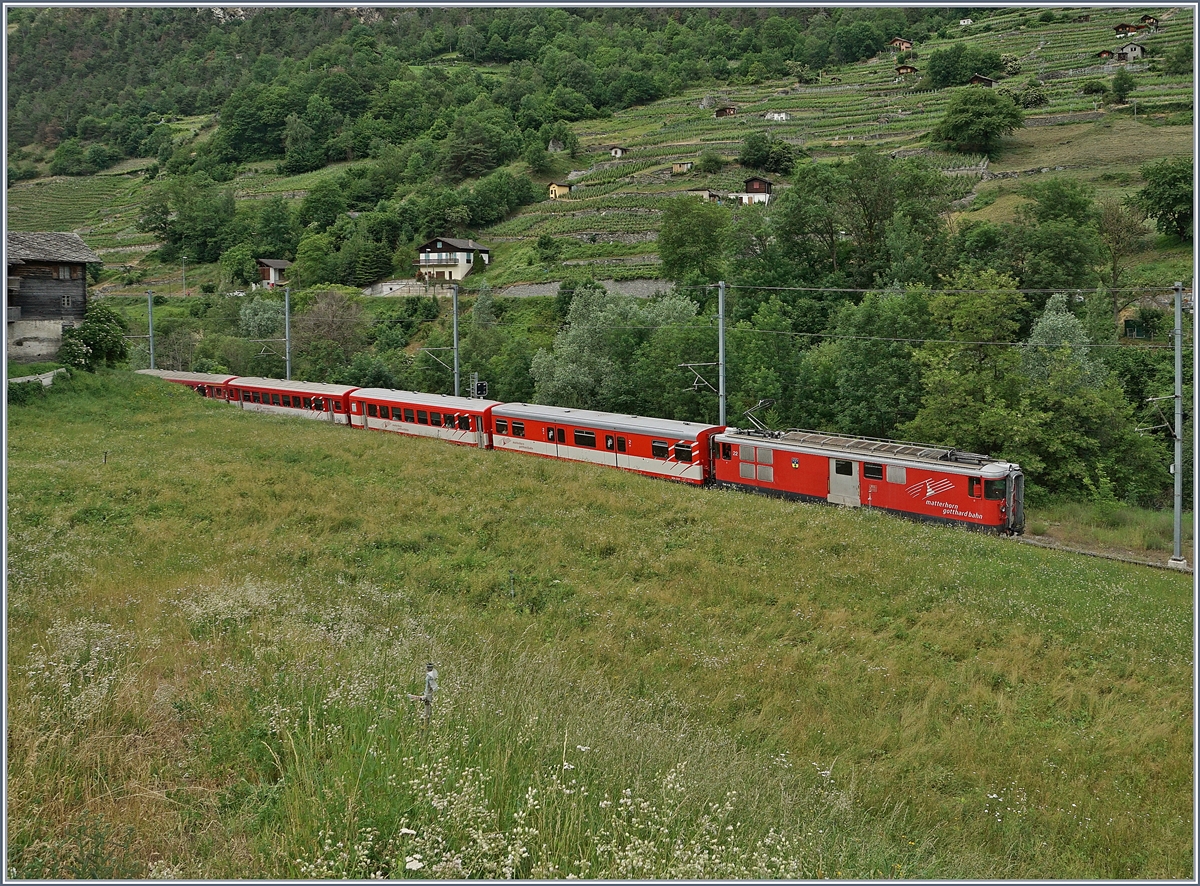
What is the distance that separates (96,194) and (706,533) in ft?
497

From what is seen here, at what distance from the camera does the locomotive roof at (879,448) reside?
21641 mm

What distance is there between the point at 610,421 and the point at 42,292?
2236 centimetres

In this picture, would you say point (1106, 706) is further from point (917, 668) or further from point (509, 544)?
point (509, 544)

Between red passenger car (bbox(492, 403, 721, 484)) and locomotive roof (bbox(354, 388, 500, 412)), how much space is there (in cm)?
141

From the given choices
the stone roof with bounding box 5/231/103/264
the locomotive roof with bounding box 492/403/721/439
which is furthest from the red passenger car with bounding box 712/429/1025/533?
the stone roof with bounding box 5/231/103/264

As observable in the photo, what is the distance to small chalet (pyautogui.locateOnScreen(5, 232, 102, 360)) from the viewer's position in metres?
30.7

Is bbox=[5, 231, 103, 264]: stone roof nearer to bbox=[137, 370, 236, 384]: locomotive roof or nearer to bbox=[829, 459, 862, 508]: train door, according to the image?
bbox=[137, 370, 236, 384]: locomotive roof

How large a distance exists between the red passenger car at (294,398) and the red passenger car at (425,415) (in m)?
0.82

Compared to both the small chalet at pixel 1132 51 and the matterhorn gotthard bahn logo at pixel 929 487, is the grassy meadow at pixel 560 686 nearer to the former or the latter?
the matterhorn gotthard bahn logo at pixel 929 487

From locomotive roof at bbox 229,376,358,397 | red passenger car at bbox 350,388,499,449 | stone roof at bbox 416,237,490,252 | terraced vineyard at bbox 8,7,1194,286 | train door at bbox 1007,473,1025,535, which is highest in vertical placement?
terraced vineyard at bbox 8,7,1194,286

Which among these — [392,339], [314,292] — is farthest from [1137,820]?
[314,292]

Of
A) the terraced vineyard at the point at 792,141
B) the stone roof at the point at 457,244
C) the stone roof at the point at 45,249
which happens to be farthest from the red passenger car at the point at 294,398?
the stone roof at the point at 457,244

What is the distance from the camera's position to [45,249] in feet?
105

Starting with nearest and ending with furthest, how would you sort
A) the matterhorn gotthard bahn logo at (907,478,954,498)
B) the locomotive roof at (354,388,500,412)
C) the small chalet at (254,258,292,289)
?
the matterhorn gotthard bahn logo at (907,478,954,498), the locomotive roof at (354,388,500,412), the small chalet at (254,258,292,289)
